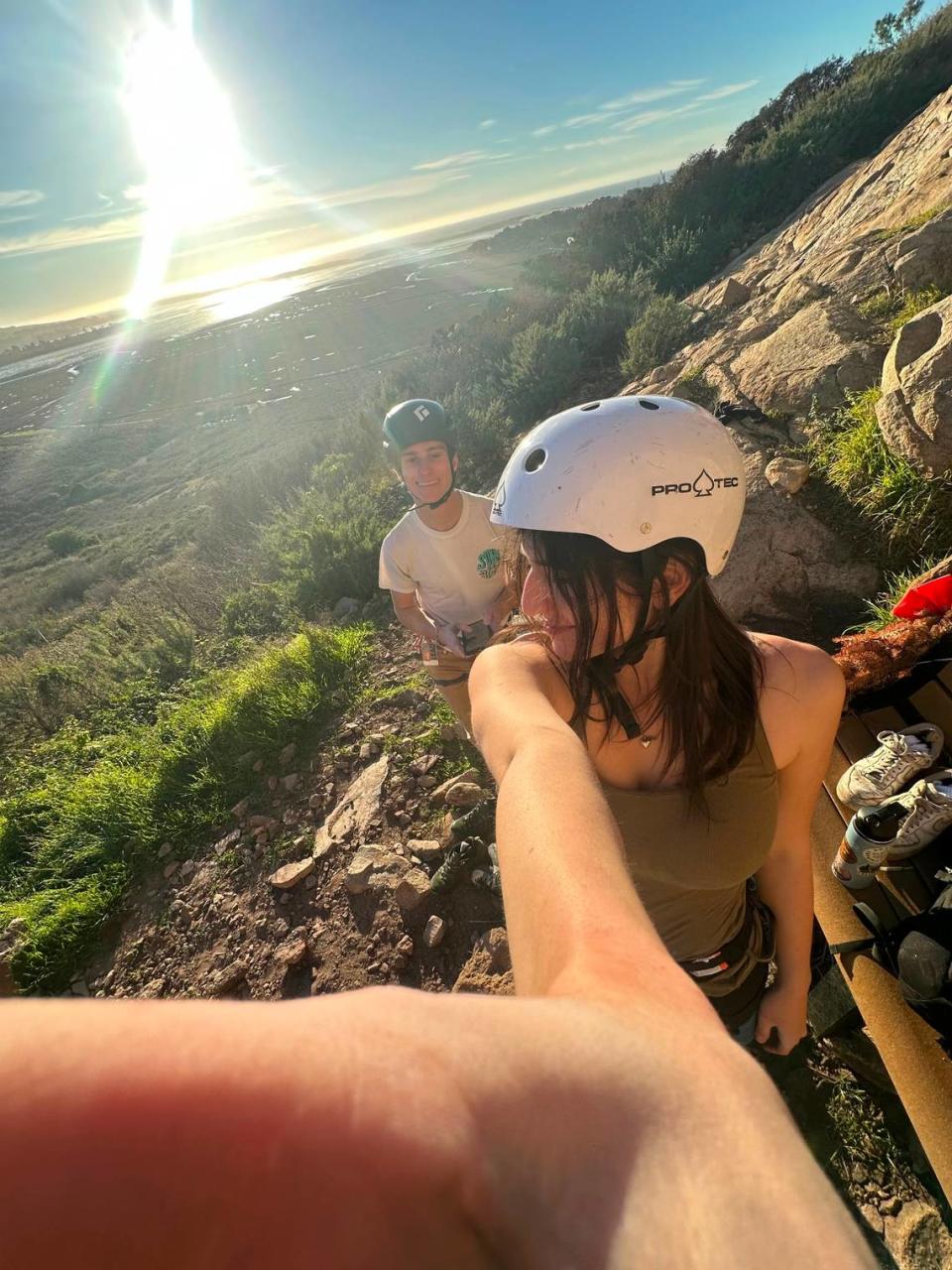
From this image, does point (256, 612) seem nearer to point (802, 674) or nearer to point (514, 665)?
point (514, 665)

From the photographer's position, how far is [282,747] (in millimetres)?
5488

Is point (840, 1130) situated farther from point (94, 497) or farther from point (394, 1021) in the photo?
point (94, 497)

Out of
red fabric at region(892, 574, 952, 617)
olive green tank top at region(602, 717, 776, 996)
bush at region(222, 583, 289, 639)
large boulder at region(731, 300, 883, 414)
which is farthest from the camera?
bush at region(222, 583, 289, 639)

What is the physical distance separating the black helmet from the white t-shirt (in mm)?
431

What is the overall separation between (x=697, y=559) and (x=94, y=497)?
32989 millimetres

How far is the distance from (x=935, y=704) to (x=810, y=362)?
4.36 meters

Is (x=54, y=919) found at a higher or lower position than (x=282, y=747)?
lower

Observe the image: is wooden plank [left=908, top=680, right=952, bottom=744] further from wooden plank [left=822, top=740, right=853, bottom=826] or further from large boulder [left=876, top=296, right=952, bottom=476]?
large boulder [left=876, top=296, right=952, bottom=476]

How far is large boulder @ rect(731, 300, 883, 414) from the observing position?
17.8 feet

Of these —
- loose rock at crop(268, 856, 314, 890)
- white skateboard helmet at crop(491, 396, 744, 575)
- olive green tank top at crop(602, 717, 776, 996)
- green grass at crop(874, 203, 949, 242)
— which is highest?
green grass at crop(874, 203, 949, 242)

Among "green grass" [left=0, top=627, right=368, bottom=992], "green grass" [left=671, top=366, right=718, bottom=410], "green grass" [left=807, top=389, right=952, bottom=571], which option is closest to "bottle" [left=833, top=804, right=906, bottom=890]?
"green grass" [left=807, top=389, right=952, bottom=571]

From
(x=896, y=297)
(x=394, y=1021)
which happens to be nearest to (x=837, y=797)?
(x=394, y=1021)

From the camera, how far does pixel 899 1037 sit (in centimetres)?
215

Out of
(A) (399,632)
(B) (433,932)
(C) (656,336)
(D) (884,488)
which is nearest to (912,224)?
(C) (656,336)
